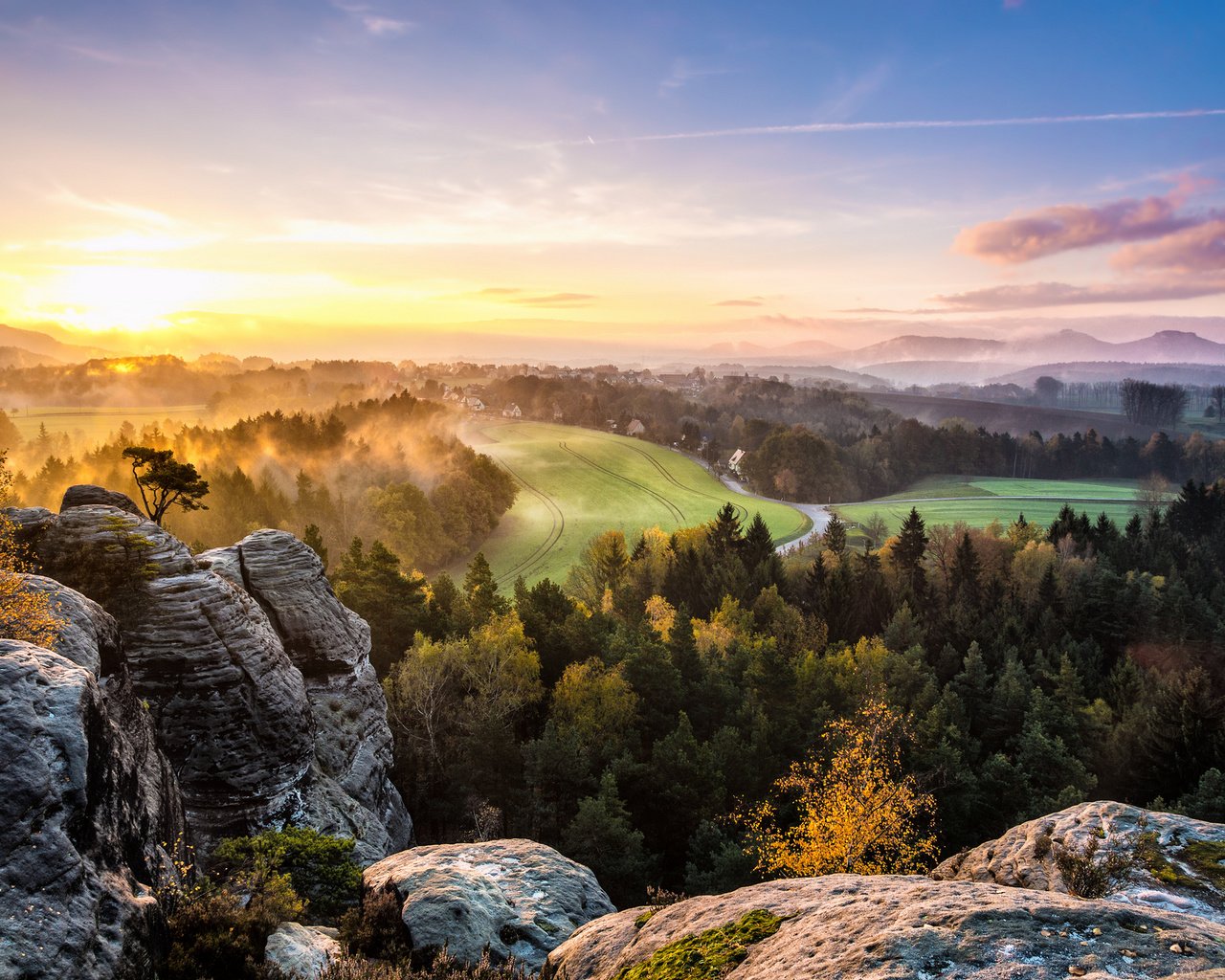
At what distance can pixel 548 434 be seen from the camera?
17662 cm

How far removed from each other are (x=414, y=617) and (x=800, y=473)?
115 m

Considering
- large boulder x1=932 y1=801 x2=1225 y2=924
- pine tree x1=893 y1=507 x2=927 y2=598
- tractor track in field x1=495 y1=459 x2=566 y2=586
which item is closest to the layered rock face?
large boulder x1=932 y1=801 x2=1225 y2=924

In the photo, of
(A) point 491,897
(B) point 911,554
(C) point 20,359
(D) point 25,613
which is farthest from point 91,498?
(C) point 20,359

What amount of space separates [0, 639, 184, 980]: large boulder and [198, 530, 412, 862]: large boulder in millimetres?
13275

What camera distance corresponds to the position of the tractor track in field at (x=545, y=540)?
96938 mm

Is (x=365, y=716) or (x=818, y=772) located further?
(x=818, y=772)

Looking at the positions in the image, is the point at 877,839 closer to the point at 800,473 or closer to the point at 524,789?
the point at 524,789

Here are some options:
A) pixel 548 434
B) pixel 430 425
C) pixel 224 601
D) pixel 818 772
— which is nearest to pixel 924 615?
pixel 818 772

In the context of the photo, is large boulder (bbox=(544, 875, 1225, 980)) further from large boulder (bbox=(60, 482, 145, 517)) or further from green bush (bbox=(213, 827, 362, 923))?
large boulder (bbox=(60, 482, 145, 517))

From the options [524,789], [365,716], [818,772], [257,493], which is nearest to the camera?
[365,716]

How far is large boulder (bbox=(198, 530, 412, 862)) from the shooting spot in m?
26.9

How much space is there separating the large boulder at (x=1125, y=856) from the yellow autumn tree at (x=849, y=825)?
7.75 meters

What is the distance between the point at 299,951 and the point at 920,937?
12723 millimetres

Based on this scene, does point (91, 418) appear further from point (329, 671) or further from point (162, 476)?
point (329, 671)
